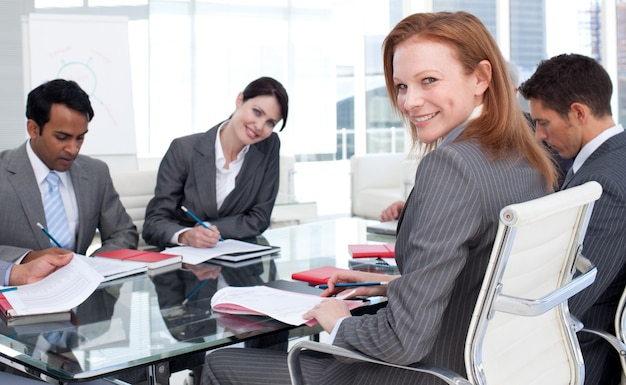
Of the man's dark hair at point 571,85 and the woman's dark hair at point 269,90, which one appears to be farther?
the woman's dark hair at point 269,90

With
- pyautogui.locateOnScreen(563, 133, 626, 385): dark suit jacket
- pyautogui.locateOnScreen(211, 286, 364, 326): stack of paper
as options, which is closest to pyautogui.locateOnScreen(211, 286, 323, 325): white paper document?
pyautogui.locateOnScreen(211, 286, 364, 326): stack of paper

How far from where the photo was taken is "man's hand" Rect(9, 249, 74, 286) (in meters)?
2.16

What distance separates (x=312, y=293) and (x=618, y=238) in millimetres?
885

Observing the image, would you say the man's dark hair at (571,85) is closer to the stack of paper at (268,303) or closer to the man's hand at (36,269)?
the stack of paper at (268,303)

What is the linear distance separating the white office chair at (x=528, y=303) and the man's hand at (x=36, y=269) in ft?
3.01

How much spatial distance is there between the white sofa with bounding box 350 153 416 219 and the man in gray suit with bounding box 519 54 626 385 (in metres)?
3.83

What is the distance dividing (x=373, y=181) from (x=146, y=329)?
5.24 m

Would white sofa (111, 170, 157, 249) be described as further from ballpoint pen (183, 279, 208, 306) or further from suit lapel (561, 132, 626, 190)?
suit lapel (561, 132, 626, 190)

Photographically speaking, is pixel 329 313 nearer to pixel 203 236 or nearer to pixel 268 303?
pixel 268 303

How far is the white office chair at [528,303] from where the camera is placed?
1.36 metres

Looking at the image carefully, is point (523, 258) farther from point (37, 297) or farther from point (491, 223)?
point (37, 297)

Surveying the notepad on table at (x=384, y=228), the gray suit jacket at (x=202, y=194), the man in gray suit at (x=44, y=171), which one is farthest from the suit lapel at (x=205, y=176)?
the notepad on table at (x=384, y=228)

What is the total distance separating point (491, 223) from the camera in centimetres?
147

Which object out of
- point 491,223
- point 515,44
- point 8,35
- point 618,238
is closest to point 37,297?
point 491,223
